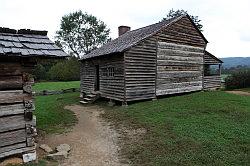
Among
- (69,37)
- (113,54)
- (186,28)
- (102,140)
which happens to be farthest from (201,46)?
(69,37)

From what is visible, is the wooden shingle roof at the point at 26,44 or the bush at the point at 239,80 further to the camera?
the bush at the point at 239,80

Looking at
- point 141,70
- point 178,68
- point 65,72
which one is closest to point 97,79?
point 141,70

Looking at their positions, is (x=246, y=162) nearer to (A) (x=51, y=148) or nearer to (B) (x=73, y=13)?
(A) (x=51, y=148)

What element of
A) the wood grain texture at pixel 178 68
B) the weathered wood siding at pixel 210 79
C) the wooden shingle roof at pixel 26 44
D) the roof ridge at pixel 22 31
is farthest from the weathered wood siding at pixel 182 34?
the wooden shingle roof at pixel 26 44

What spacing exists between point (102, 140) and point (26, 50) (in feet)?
15.3

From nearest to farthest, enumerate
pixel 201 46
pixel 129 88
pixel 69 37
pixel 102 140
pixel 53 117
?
1. pixel 102 140
2. pixel 53 117
3. pixel 129 88
4. pixel 201 46
5. pixel 69 37

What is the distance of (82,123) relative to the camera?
44.0 feet

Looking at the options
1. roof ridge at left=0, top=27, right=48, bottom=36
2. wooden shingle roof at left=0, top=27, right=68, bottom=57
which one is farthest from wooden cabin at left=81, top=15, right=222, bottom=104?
wooden shingle roof at left=0, top=27, right=68, bottom=57

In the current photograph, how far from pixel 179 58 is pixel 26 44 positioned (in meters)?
14.5

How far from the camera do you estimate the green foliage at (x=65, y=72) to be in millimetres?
49031

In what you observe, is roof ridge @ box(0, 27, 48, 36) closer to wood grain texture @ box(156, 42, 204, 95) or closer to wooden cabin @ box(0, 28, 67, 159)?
wooden cabin @ box(0, 28, 67, 159)

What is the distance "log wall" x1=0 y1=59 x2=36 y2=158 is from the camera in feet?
23.9

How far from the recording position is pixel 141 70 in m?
18.0

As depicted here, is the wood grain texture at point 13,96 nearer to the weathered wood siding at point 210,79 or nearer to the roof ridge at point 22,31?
the roof ridge at point 22,31
